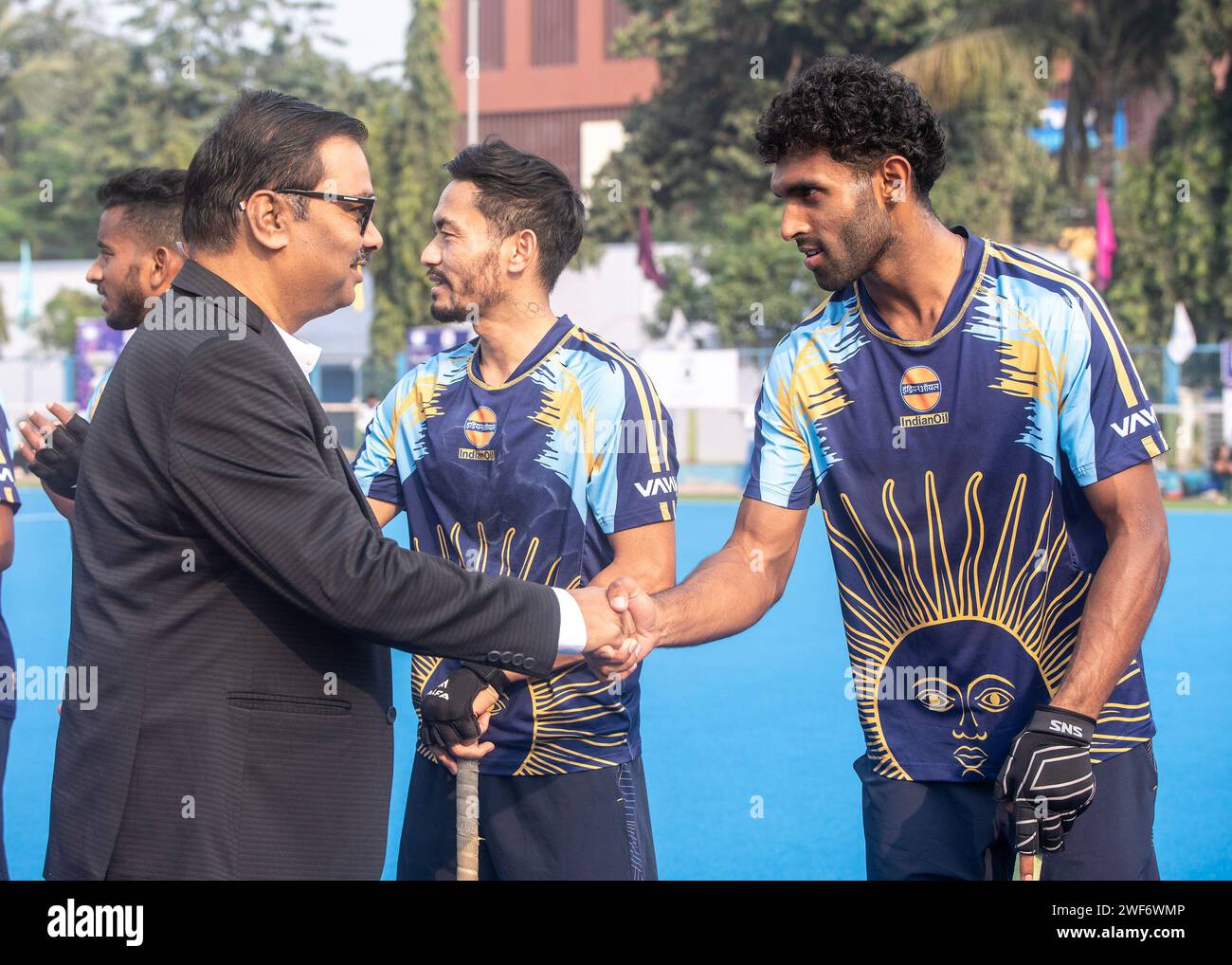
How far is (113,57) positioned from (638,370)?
5353cm

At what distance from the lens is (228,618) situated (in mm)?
2359

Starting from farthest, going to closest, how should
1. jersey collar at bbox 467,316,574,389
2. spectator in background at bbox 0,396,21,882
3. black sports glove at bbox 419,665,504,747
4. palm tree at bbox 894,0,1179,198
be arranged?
palm tree at bbox 894,0,1179,198, spectator in background at bbox 0,396,21,882, jersey collar at bbox 467,316,574,389, black sports glove at bbox 419,665,504,747

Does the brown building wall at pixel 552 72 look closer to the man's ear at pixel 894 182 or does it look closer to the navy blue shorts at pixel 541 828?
the navy blue shorts at pixel 541 828

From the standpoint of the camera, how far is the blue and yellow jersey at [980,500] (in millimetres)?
2797

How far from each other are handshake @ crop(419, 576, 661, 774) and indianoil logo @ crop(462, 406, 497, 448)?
57cm

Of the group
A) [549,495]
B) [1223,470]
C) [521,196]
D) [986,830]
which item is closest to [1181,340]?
[1223,470]

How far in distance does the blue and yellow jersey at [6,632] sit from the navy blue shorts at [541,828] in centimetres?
114

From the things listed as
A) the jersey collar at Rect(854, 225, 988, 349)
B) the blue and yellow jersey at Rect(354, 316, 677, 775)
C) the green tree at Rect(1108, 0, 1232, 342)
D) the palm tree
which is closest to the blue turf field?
the blue and yellow jersey at Rect(354, 316, 677, 775)

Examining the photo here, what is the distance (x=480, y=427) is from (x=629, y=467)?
1.29 feet

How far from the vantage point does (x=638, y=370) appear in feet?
12.1

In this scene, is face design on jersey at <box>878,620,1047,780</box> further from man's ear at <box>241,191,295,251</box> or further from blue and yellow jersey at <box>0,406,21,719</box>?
blue and yellow jersey at <box>0,406,21,719</box>

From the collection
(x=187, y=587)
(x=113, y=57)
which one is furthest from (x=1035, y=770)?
(x=113, y=57)

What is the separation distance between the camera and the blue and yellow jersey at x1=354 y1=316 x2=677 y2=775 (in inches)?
133
